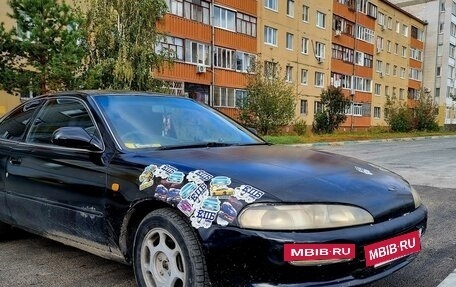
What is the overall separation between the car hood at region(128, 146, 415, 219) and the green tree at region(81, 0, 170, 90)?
17.2 meters

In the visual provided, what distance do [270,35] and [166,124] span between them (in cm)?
3278

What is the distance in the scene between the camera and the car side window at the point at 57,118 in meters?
3.62

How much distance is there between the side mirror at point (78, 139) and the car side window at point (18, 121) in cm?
103

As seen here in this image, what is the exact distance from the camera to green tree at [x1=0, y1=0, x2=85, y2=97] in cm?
1562

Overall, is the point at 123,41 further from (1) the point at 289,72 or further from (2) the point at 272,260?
(1) the point at 289,72

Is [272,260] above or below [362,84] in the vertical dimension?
below

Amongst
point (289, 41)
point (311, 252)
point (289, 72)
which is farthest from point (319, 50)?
point (311, 252)

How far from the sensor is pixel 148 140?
11.0 feet

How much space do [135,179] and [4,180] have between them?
1.80 m

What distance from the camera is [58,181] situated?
136 inches

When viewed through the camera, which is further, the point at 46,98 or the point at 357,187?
the point at 46,98

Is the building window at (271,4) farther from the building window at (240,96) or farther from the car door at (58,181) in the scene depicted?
the car door at (58,181)

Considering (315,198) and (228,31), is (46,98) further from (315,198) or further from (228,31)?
(228,31)

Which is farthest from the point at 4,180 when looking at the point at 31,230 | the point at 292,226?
the point at 292,226
